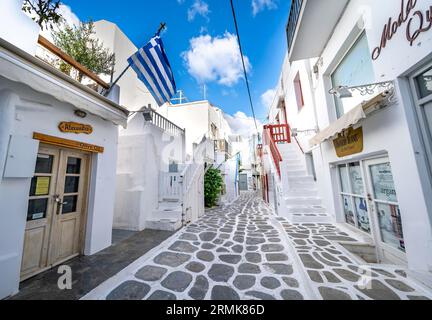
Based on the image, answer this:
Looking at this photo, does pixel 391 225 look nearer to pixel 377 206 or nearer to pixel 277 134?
pixel 377 206

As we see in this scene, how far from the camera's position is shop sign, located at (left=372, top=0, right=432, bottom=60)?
7.05ft

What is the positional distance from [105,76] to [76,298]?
616cm

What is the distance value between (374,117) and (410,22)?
4.98 feet

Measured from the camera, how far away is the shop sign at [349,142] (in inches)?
145

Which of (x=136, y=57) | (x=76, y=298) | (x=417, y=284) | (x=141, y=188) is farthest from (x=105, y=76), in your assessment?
(x=417, y=284)

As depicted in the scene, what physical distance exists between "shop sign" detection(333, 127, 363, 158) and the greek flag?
5.31m

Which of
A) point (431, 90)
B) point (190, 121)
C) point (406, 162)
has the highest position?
point (190, 121)

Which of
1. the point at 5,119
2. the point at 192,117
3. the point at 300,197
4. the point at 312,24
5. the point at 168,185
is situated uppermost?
the point at 192,117

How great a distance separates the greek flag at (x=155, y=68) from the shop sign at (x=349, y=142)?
531cm

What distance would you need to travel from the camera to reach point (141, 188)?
537 centimetres

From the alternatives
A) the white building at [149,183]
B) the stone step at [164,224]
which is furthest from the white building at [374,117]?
the stone step at [164,224]

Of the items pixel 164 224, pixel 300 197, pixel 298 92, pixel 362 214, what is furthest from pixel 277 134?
pixel 164 224

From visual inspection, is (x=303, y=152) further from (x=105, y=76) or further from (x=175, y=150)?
(x=105, y=76)

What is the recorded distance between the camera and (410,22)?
2338 mm
